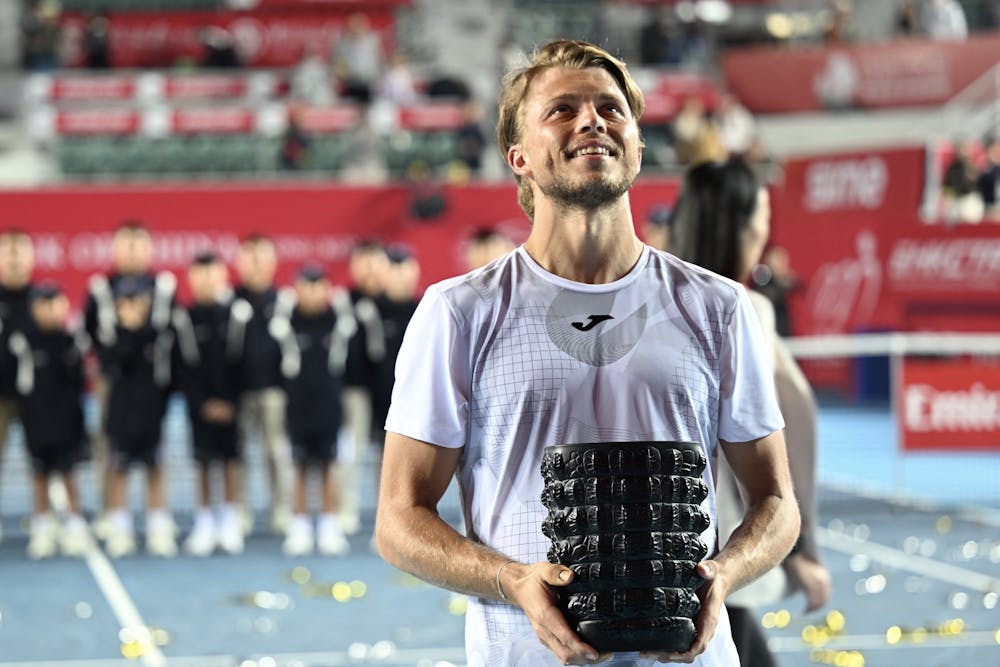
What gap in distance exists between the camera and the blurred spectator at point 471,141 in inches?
947

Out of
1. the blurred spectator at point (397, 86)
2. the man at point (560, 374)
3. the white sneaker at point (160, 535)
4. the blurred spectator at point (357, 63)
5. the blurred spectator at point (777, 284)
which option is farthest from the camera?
the blurred spectator at point (357, 63)

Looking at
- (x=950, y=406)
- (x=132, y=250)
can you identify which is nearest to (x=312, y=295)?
(x=132, y=250)

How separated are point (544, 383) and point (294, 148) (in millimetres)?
21206

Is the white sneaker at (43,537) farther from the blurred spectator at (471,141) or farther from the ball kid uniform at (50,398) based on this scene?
the blurred spectator at (471,141)

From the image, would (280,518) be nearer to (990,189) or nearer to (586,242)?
(586,242)

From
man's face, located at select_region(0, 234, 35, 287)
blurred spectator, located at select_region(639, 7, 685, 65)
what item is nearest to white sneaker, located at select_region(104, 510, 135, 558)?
man's face, located at select_region(0, 234, 35, 287)

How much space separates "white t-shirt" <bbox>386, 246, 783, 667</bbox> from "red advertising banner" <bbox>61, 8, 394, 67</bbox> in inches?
1139

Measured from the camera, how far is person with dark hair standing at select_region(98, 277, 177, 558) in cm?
1193

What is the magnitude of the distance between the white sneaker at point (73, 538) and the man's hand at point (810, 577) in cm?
872

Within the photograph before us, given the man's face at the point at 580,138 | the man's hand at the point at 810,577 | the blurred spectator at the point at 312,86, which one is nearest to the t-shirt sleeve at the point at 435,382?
the man's face at the point at 580,138

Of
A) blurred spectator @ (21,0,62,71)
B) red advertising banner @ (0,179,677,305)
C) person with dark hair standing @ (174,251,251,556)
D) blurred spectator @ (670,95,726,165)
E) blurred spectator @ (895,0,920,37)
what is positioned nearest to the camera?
person with dark hair standing @ (174,251,251,556)

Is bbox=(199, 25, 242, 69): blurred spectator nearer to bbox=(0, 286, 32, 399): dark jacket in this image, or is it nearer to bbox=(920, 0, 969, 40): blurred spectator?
bbox=(920, 0, 969, 40): blurred spectator

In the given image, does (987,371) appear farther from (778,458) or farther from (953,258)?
(778,458)

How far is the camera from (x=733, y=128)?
24.1 metres
